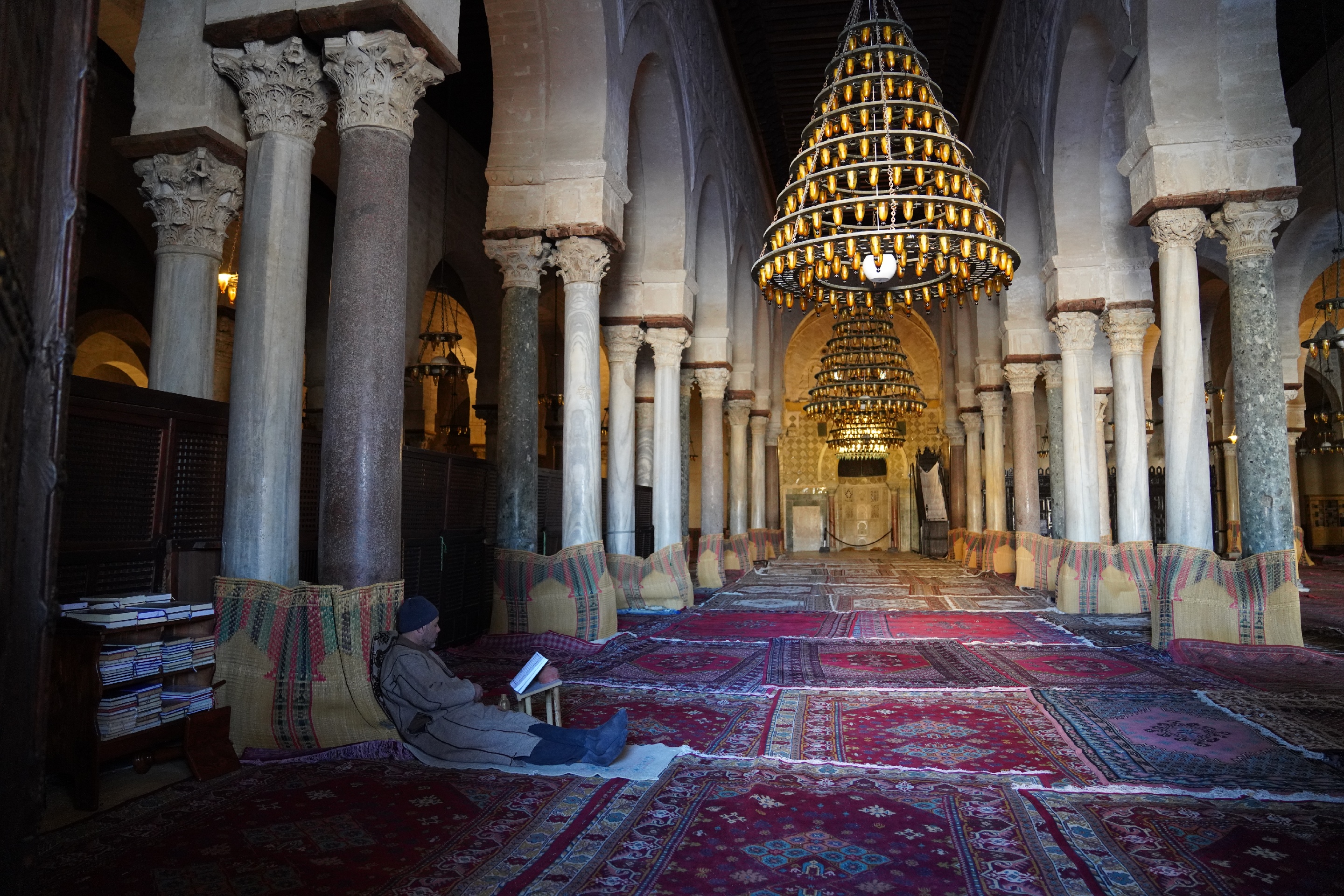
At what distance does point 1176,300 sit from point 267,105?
20.6 ft

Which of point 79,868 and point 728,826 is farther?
point 728,826

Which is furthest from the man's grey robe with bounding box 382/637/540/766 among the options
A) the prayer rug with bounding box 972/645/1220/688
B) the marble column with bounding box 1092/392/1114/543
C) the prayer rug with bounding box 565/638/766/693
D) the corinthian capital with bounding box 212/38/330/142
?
the marble column with bounding box 1092/392/1114/543

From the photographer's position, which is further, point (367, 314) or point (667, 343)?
point (667, 343)

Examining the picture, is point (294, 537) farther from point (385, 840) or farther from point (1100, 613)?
point (1100, 613)

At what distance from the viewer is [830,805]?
2.96m

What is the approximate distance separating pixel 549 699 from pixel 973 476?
562 inches

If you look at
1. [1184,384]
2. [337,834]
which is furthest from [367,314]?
[1184,384]

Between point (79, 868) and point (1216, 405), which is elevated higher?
point (1216, 405)

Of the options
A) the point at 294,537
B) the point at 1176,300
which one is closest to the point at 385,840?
the point at 294,537

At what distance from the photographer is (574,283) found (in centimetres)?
746

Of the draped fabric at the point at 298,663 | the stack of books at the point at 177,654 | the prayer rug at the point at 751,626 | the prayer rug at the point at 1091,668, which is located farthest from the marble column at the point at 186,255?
the prayer rug at the point at 1091,668

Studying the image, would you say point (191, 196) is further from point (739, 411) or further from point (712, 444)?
point (739, 411)

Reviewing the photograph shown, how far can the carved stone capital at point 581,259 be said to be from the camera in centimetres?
729

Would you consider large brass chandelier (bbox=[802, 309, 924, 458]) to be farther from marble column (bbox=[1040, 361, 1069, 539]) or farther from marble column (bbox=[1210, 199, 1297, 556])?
marble column (bbox=[1210, 199, 1297, 556])
